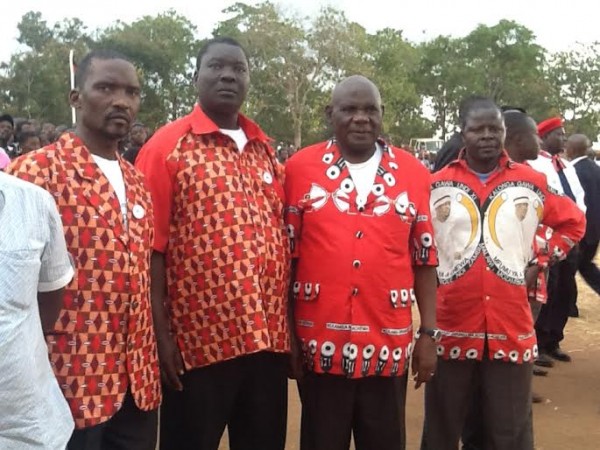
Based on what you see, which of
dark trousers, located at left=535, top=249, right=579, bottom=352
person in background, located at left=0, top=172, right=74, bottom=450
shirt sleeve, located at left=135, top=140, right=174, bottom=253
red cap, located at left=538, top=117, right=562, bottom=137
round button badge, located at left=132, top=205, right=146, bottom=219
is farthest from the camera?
red cap, located at left=538, top=117, right=562, bottom=137

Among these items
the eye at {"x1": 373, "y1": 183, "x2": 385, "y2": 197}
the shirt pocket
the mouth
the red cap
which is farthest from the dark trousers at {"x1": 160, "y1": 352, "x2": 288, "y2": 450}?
the red cap

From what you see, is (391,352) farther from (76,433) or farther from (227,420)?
(76,433)

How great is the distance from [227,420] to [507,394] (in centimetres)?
129

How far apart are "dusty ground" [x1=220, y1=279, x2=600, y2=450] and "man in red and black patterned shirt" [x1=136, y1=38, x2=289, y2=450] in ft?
4.86

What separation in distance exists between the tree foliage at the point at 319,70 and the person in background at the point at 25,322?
31.9 meters

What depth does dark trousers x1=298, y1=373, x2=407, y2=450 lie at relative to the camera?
9.59 ft

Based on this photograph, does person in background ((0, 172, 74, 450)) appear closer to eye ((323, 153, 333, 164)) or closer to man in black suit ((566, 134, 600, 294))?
eye ((323, 153, 333, 164))

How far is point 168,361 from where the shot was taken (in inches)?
107

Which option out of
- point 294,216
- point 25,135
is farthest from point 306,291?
point 25,135

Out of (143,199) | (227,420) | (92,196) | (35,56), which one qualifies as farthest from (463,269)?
(35,56)

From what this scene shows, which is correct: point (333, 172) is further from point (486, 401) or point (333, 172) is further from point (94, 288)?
point (486, 401)

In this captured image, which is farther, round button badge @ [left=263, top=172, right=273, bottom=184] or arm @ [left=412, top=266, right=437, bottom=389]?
arm @ [left=412, top=266, right=437, bottom=389]

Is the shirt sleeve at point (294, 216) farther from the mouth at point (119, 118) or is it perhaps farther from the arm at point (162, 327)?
the mouth at point (119, 118)

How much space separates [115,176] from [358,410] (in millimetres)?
1379
